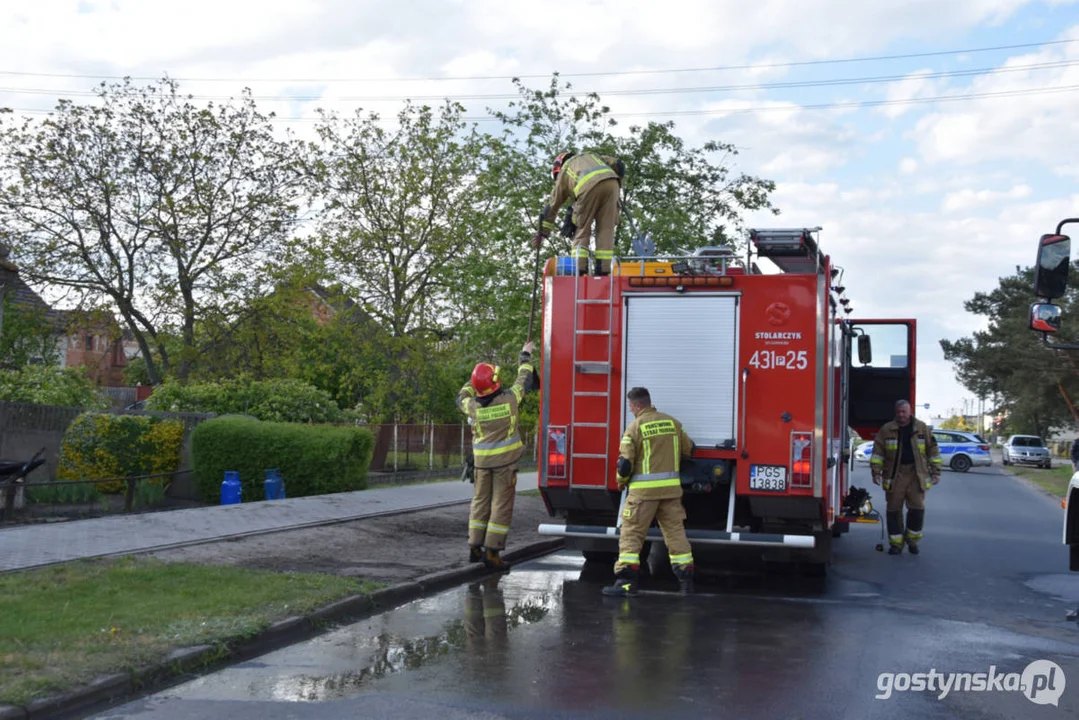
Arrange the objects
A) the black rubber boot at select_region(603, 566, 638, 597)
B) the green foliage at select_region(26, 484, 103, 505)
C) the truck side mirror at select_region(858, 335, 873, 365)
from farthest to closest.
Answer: the green foliage at select_region(26, 484, 103, 505) → the truck side mirror at select_region(858, 335, 873, 365) → the black rubber boot at select_region(603, 566, 638, 597)

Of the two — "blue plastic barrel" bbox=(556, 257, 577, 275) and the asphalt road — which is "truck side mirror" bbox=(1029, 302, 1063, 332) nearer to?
the asphalt road

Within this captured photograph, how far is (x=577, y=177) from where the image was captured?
11.1 m

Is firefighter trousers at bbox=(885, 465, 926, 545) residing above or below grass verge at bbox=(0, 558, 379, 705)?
above

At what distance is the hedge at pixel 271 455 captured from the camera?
14945 millimetres

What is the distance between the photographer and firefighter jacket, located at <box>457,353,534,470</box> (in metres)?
10.2

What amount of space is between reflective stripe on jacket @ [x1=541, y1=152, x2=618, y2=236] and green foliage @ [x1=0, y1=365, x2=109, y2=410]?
8800mm

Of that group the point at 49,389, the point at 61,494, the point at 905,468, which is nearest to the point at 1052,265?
the point at 905,468

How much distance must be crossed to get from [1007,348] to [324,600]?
53.7 metres

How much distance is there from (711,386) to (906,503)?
4.85 meters

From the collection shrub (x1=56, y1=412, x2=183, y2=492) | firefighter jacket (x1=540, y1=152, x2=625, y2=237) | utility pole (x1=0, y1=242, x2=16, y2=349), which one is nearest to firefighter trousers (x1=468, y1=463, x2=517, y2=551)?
firefighter jacket (x1=540, y1=152, x2=625, y2=237)

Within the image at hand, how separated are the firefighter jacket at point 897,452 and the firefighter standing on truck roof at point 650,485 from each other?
15.3ft

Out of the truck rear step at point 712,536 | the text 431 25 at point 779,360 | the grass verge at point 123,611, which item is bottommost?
the grass verge at point 123,611

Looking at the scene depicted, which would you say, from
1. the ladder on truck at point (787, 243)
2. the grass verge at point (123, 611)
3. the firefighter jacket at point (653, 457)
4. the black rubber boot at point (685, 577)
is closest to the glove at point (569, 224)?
the ladder on truck at point (787, 243)

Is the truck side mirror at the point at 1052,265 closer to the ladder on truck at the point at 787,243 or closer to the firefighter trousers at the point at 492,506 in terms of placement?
the ladder on truck at the point at 787,243
